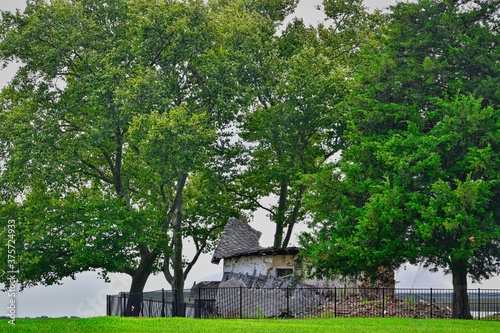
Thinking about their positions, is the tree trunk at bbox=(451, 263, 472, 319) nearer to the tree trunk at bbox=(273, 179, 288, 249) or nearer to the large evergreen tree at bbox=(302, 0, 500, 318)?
the large evergreen tree at bbox=(302, 0, 500, 318)

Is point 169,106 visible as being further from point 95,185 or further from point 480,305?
point 480,305

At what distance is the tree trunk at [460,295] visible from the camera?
36281 mm

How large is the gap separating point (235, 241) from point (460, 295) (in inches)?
585

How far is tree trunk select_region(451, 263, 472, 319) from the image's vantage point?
119 feet

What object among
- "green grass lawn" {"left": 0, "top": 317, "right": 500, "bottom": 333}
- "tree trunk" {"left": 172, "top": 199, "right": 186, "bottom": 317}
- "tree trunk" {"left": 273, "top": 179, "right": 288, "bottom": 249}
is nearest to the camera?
"green grass lawn" {"left": 0, "top": 317, "right": 500, "bottom": 333}

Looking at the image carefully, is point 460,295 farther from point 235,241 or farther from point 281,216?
point 281,216

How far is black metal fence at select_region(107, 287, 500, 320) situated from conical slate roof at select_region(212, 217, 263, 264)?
6947 millimetres

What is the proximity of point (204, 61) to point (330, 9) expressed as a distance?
12.5m

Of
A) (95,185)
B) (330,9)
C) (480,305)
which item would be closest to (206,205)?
(95,185)

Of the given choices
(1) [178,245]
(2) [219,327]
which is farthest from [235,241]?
(2) [219,327]

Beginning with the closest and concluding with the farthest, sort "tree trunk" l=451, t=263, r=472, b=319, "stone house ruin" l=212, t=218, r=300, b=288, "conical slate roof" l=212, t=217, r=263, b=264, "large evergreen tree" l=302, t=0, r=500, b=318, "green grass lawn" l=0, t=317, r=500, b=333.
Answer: "green grass lawn" l=0, t=317, r=500, b=333 → "large evergreen tree" l=302, t=0, r=500, b=318 → "tree trunk" l=451, t=263, r=472, b=319 → "stone house ruin" l=212, t=218, r=300, b=288 → "conical slate roof" l=212, t=217, r=263, b=264

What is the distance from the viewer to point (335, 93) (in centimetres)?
4700

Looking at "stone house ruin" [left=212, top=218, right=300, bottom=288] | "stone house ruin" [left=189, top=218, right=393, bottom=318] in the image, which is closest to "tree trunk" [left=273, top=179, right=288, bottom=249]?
"stone house ruin" [left=189, top=218, right=393, bottom=318]

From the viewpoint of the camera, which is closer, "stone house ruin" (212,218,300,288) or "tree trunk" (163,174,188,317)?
"stone house ruin" (212,218,300,288)
